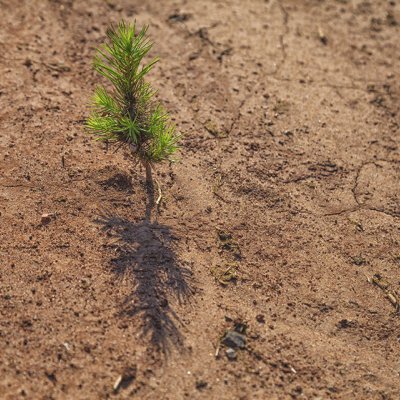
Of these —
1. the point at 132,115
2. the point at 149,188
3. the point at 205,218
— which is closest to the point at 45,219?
the point at 149,188

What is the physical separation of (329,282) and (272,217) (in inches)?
16.9

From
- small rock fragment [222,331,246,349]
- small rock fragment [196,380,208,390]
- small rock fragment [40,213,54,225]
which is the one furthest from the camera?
small rock fragment [40,213,54,225]

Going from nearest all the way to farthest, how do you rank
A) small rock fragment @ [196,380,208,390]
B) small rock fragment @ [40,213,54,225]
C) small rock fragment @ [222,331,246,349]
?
small rock fragment @ [196,380,208,390]
small rock fragment @ [222,331,246,349]
small rock fragment @ [40,213,54,225]

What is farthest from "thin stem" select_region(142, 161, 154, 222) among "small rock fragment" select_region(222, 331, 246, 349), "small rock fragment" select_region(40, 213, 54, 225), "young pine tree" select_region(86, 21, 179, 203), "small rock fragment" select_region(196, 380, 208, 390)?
"small rock fragment" select_region(196, 380, 208, 390)

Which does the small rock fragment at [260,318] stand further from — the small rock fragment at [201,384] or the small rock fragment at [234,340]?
the small rock fragment at [201,384]

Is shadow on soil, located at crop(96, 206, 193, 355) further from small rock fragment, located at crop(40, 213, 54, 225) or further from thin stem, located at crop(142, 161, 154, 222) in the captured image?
small rock fragment, located at crop(40, 213, 54, 225)

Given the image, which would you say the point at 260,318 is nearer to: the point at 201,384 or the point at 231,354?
the point at 231,354

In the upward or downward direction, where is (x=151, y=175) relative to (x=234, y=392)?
upward

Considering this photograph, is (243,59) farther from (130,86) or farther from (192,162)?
(130,86)

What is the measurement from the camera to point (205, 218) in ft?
8.52

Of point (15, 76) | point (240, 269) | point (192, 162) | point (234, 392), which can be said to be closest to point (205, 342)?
point (234, 392)

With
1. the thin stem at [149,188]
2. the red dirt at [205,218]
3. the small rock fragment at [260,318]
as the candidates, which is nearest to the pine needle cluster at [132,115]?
the thin stem at [149,188]

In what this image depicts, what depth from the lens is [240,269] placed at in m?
2.44

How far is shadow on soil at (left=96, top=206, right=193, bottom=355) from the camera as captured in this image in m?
2.20
